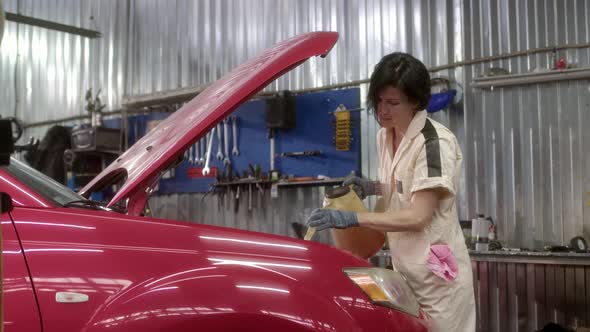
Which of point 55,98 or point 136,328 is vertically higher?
point 55,98

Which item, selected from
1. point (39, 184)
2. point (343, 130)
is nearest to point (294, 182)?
point (343, 130)

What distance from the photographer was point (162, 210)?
22.5 feet

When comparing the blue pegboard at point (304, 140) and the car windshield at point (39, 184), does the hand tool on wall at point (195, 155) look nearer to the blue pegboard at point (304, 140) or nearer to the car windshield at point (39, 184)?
the blue pegboard at point (304, 140)

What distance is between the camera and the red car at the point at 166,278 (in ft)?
4.73

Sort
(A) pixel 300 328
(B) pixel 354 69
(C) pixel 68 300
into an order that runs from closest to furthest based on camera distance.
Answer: (C) pixel 68 300, (A) pixel 300 328, (B) pixel 354 69

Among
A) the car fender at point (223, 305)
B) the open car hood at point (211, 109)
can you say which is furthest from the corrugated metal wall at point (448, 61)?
the car fender at point (223, 305)

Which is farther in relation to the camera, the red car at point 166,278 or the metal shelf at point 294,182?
the metal shelf at point 294,182

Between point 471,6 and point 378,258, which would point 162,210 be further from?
point 471,6

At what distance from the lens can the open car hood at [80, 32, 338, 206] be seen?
1878mm

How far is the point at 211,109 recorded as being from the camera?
1909 mm

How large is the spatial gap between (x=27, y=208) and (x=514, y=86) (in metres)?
4.25

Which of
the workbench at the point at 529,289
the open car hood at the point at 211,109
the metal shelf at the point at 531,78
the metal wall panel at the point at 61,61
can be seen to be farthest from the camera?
the metal wall panel at the point at 61,61

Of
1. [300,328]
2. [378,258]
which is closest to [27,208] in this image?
[300,328]

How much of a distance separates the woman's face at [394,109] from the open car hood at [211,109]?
0.26 m
